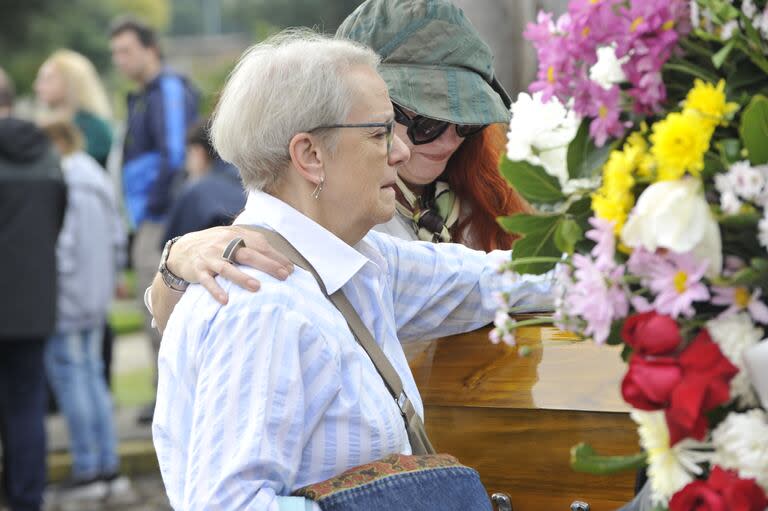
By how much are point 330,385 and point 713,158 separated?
90 cm

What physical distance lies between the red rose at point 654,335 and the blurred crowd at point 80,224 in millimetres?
5295

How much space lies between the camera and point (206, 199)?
7.03 metres

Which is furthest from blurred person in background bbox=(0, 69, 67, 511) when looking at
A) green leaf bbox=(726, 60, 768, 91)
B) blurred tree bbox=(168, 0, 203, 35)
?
blurred tree bbox=(168, 0, 203, 35)

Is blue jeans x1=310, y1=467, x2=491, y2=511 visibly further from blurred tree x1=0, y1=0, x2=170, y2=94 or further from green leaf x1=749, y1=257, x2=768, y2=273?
blurred tree x1=0, y1=0, x2=170, y2=94

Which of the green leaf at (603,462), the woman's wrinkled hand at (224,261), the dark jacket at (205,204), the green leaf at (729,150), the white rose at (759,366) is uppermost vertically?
the green leaf at (729,150)

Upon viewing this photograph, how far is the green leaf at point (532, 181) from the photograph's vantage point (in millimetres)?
1743

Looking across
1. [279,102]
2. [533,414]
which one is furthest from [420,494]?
[279,102]

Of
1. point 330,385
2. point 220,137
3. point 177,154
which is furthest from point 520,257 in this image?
point 177,154

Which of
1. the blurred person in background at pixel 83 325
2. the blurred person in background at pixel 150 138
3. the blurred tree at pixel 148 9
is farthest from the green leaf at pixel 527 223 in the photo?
the blurred tree at pixel 148 9

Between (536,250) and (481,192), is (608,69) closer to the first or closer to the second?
(536,250)

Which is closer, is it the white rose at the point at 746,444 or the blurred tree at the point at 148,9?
the white rose at the point at 746,444

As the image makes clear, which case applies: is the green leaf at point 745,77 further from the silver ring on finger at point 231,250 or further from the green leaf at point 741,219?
the silver ring on finger at point 231,250

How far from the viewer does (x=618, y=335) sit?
1657 millimetres

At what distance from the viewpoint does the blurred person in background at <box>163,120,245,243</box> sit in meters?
6.97
